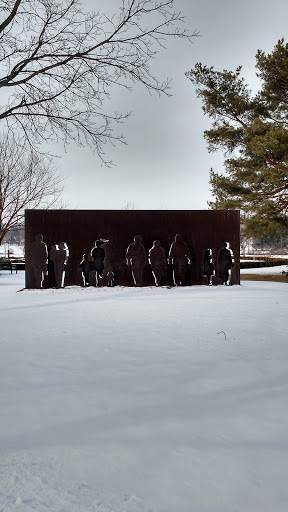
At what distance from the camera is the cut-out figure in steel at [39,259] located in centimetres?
1392

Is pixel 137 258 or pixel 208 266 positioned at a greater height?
pixel 137 258

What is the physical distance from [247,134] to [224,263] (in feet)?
22.1

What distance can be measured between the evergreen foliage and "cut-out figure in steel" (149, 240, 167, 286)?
6.27m

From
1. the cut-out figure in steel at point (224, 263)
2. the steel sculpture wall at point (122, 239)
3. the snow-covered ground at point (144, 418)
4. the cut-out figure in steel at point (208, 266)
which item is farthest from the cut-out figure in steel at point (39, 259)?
the snow-covered ground at point (144, 418)

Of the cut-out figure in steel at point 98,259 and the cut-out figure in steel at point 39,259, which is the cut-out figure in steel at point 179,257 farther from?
the cut-out figure in steel at point 39,259

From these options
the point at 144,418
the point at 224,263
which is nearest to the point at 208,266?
the point at 224,263

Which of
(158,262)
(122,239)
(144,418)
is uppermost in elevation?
(122,239)

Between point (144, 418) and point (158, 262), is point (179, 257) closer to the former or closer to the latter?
point (158, 262)

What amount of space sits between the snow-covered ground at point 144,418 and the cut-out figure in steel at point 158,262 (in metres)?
7.52

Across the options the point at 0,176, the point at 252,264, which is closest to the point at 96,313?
the point at 0,176

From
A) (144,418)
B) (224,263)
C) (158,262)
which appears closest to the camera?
(144,418)

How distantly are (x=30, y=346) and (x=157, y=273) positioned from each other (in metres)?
9.16

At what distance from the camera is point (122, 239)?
47.1ft

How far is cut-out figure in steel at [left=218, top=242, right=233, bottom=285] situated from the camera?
584 inches
